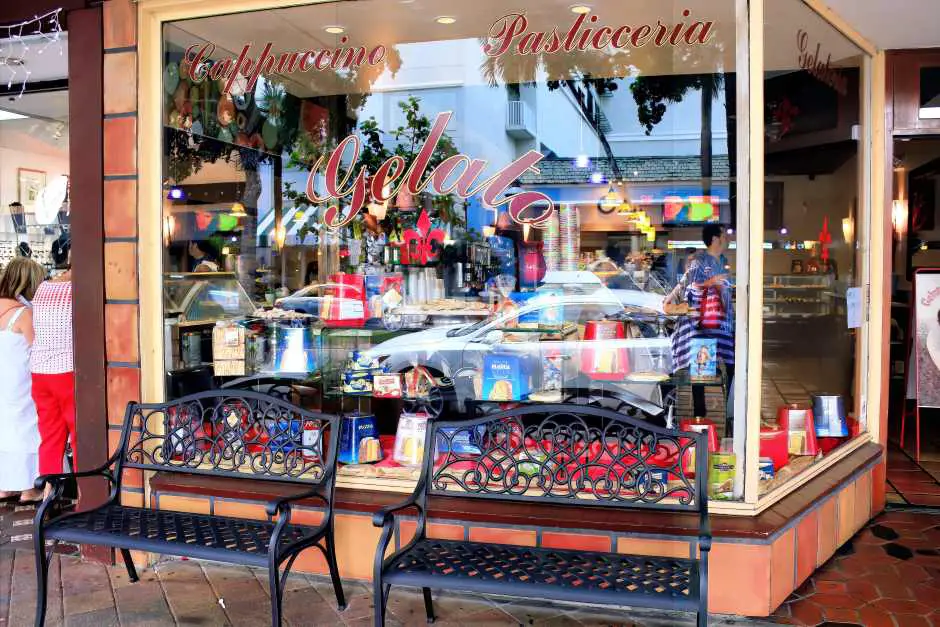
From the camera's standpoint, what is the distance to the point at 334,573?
10.4ft

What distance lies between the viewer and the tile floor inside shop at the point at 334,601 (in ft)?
10.2

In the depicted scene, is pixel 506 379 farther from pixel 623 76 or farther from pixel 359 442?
pixel 623 76

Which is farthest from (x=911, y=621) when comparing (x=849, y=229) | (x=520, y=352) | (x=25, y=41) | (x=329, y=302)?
(x=25, y=41)

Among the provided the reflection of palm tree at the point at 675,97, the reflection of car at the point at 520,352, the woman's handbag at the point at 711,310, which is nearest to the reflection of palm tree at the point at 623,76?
the reflection of palm tree at the point at 675,97

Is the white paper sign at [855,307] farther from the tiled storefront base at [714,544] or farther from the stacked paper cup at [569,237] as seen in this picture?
the stacked paper cup at [569,237]

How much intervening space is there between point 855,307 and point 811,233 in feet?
5.30

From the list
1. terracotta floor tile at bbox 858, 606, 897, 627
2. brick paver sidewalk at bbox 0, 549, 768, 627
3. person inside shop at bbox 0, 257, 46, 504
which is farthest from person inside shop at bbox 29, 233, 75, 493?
terracotta floor tile at bbox 858, 606, 897, 627

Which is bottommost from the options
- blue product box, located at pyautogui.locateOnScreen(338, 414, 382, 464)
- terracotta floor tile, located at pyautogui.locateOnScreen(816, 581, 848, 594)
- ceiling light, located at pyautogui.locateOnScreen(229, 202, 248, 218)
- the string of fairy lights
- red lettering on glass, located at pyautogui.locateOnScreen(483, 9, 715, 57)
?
terracotta floor tile, located at pyautogui.locateOnScreen(816, 581, 848, 594)

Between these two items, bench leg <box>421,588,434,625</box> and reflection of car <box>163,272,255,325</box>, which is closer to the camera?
bench leg <box>421,588,434,625</box>

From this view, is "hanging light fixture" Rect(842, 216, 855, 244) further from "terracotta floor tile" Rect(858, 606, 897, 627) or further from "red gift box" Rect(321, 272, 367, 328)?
"red gift box" Rect(321, 272, 367, 328)

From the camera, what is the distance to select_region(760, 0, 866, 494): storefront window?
3.57 meters

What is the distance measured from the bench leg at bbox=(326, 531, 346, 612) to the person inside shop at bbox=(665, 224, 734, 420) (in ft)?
5.86

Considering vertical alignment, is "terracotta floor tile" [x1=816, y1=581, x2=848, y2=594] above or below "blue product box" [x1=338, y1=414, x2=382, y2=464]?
below

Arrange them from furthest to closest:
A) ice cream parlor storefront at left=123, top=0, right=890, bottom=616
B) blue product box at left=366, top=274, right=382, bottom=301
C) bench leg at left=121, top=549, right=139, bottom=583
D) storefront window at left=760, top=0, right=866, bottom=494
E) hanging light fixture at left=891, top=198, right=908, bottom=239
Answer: hanging light fixture at left=891, top=198, right=908, bottom=239
blue product box at left=366, top=274, right=382, bottom=301
storefront window at left=760, top=0, right=866, bottom=494
bench leg at left=121, top=549, right=139, bottom=583
ice cream parlor storefront at left=123, top=0, right=890, bottom=616
